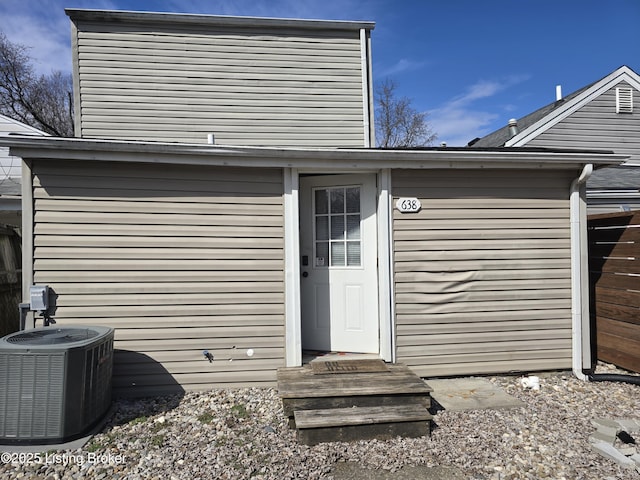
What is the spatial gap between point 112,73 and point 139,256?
Answer: 12.1ft

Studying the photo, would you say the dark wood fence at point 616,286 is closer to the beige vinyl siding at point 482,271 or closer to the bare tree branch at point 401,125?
the beige vinyl siding at point 482,271

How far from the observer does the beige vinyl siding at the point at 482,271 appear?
3982 mm

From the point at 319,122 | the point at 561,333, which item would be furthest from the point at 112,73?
the point at 561,333

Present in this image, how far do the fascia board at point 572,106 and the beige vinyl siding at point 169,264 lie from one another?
7.19 meters

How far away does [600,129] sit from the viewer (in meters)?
8.96

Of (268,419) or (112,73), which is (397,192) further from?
(112,73)

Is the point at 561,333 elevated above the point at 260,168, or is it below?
below

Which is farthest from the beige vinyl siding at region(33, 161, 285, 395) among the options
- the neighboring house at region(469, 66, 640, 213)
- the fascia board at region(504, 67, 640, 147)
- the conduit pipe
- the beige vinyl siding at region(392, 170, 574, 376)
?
the neighboring house at region(469, 66, 640, 213)

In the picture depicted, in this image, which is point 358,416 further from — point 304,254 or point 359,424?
point 304,254

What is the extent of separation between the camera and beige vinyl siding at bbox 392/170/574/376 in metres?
3.98

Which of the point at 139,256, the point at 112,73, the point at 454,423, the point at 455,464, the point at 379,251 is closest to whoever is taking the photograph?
the point at 455,464

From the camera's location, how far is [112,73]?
228 inches

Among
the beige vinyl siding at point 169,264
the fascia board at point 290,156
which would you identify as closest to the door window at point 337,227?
the fascia board at point 290,156

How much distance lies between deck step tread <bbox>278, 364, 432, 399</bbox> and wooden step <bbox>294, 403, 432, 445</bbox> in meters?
0.13
